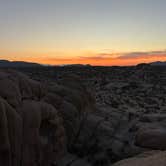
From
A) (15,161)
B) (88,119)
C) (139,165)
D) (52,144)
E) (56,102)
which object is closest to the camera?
(139,165)

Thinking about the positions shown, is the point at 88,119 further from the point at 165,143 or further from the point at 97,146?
the point at 165,143

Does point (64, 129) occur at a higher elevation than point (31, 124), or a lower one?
lower

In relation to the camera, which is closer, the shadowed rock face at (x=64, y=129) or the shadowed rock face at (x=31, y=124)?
the shadowed rock face at (x=31, y=124)

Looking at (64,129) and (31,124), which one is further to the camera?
(64,129)

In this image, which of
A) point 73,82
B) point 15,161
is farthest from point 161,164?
point 73,82

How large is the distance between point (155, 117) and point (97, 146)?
7.26m

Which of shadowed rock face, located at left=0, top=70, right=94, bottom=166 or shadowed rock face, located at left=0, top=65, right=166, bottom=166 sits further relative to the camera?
shadowed rock face, located at left=0, top=65, right=166, bottom=166

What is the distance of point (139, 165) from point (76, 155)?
246 inches

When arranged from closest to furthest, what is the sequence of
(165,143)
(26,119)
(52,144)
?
(26,119)
(52,144)
(165,143)

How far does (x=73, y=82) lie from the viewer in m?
22.5

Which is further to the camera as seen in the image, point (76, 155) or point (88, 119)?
point (88, 119)

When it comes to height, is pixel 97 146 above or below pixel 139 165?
below

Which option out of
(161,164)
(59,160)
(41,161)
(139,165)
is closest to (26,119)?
(41,161)

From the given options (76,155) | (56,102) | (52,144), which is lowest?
(76,155)
